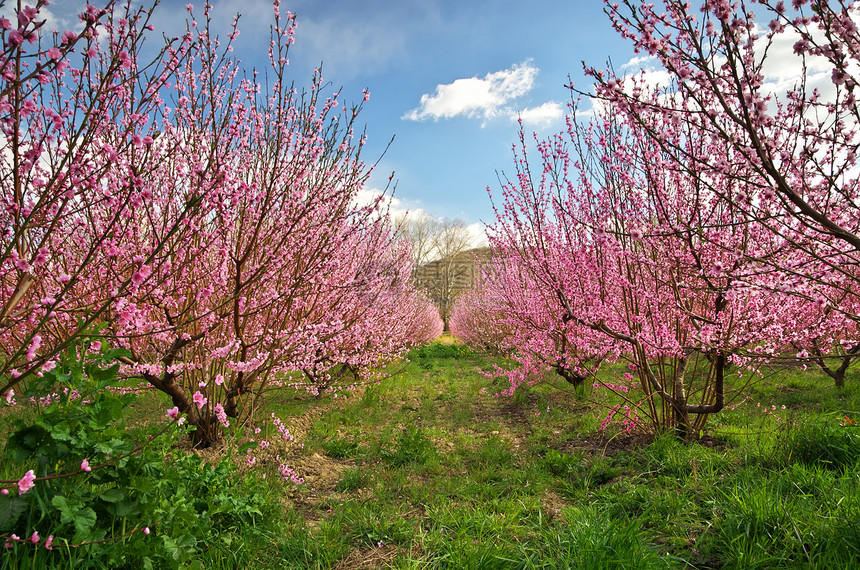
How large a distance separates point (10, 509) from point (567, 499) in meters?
3.72

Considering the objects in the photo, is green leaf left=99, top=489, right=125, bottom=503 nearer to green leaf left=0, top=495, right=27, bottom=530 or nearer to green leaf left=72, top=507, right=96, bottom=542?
green leaf left=72, top=507, right=96, bottom=542

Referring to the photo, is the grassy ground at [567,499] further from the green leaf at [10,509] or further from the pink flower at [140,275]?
the pink flower at [140,275]

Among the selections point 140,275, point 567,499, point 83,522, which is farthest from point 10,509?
point 567,499

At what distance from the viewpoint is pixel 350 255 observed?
21.9 ft

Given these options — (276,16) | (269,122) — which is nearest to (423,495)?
(269,122)

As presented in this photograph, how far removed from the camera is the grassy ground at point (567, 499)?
261cm

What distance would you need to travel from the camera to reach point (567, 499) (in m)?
→ 3.82

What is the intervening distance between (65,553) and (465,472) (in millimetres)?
3354

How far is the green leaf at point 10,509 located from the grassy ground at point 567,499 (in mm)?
986

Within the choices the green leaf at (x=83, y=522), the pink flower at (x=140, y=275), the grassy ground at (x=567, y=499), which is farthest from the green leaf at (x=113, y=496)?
the pink flower at (x=140, y=275)

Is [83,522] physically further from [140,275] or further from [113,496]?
[140,275]

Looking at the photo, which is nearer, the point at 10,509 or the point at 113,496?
the point at 10,509

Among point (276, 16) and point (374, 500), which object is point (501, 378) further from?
point (276, 16)

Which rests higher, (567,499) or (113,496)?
(113,496)
